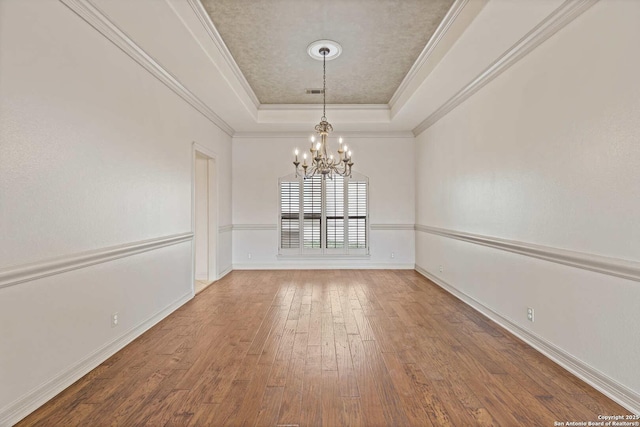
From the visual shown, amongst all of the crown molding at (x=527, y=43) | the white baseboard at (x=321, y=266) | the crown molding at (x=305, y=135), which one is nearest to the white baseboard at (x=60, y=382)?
the white baseboard at (x=321, y=266)

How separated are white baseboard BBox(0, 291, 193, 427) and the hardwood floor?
5 cm

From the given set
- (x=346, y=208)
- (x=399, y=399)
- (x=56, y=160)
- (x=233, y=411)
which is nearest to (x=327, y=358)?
(x=399, y=399)

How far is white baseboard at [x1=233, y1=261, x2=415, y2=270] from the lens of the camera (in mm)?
6992

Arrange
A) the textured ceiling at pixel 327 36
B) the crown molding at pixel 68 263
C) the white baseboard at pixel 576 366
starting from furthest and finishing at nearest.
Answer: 1. the textured ceiling at pixel 327 36
2. the white baseboard at pixel 576 366
3. the crown molding at pixel 68 263

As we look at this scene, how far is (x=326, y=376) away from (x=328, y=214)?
4.66 m

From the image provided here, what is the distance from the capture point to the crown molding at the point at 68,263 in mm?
1969

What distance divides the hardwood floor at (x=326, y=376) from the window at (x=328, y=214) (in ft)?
9.34

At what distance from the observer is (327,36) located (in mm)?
3693

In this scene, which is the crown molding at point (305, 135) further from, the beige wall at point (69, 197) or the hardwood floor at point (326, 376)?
the hardwood floor at point (326, 376)

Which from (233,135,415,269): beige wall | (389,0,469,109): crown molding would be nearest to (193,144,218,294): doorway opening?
(233,135,415,269): beige wall

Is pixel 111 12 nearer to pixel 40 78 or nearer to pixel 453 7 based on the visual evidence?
pixel 40 78

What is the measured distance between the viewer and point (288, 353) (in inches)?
116

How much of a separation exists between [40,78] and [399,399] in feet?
10.7

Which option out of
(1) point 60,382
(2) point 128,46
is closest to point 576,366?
(1) point 60,382
